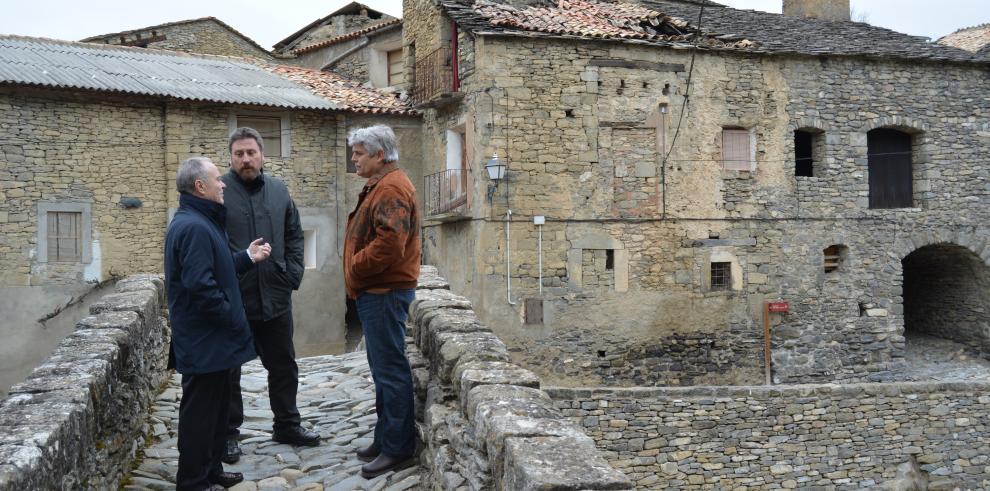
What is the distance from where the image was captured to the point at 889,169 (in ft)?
59.2

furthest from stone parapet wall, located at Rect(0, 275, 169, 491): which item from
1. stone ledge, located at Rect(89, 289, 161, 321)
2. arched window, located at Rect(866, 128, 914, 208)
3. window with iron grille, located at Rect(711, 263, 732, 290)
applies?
arched window, located at Rect(866, 128, 914, 208)

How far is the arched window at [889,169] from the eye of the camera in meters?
18.0

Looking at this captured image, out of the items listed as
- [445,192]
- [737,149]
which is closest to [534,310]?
[445,192]

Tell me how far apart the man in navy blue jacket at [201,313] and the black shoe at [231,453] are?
0.57 m

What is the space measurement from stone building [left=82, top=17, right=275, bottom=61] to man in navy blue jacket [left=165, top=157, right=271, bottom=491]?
60.9 ft

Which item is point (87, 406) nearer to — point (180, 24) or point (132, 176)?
point (132, 176)

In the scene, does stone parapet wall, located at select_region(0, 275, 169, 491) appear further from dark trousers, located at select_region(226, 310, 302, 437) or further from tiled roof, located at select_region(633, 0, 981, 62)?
tiled roof, located at select_region(633, 0, 981, 62)

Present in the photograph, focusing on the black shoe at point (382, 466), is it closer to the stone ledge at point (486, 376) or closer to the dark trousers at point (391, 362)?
the dark trousers at point (391, 362)

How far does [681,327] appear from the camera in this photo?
53.5 feet

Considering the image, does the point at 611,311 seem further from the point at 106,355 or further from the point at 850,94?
the point at 106,355

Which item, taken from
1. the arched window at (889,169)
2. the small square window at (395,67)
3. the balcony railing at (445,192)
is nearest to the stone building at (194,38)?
the small square window at (395,67)

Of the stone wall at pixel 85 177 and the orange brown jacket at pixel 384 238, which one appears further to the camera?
the stone wall at pixel 85 177

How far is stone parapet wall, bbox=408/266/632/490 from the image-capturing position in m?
3.20

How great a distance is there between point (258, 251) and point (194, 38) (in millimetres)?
19276
